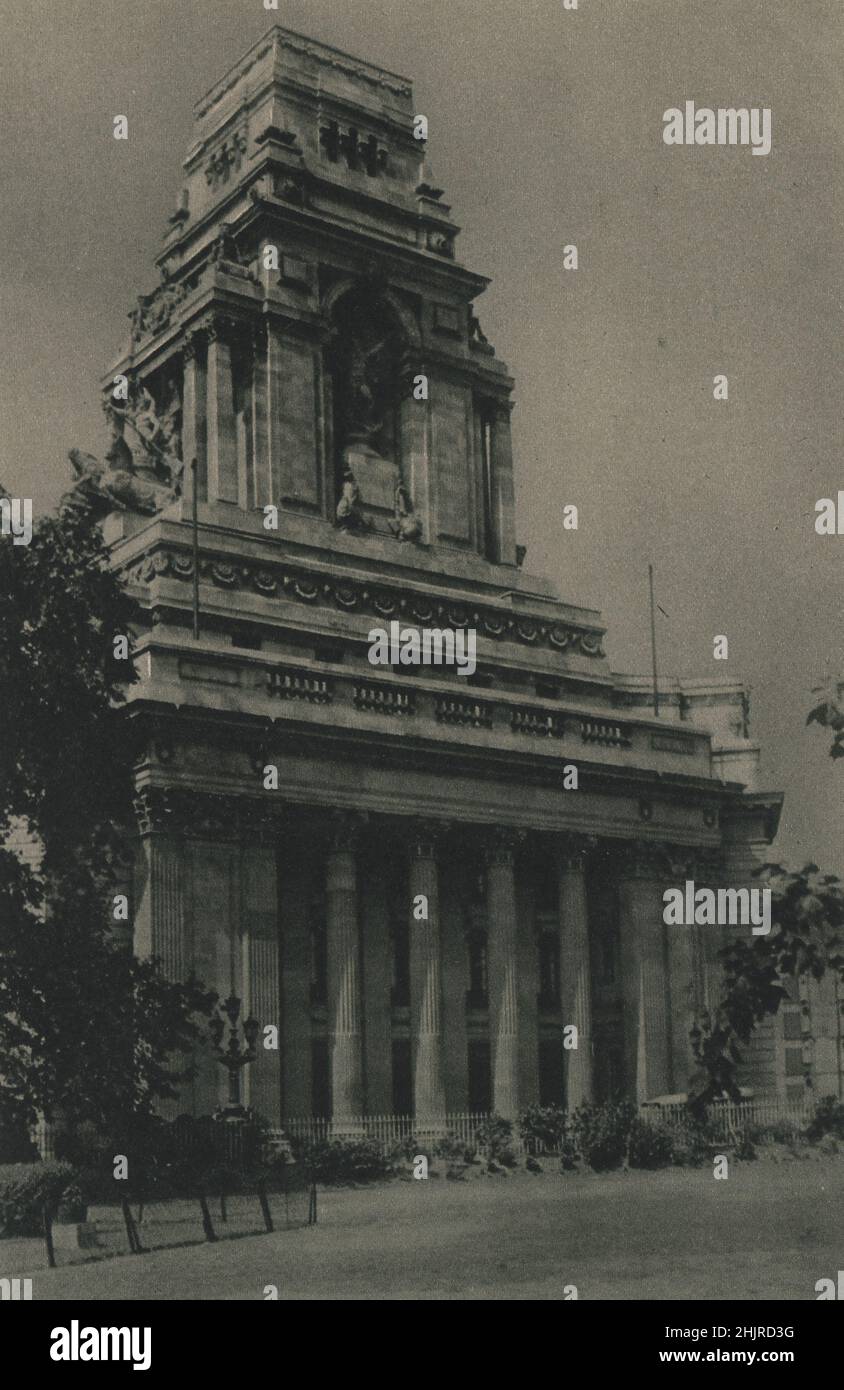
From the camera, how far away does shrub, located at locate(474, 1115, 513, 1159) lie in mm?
45969

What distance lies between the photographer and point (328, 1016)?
48656mm

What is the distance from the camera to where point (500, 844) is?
5206cm

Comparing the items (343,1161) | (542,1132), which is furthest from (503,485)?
(343,1161)

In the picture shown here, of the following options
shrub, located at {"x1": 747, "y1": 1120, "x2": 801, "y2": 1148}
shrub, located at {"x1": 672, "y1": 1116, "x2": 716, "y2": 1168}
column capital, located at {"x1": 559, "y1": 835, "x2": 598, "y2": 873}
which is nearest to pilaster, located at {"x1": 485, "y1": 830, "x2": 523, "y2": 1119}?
column capital, located at {"x1": 559, "y1": 835, "x2": 598, "y2": 873}

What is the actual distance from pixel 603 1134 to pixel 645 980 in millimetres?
9377

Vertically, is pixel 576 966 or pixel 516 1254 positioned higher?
pixel 576 966

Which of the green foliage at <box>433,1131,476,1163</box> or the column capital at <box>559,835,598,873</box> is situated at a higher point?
the column capital at <box>559,835,598,873</box>

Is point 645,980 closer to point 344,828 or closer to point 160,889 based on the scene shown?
point 344,828

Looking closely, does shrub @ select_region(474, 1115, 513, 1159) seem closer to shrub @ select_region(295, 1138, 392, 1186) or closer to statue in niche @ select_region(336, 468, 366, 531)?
shrub @ select_region(295, 1138, 392, 1186)

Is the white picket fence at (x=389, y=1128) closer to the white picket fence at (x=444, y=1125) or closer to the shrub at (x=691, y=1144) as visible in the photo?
the white picket fence at (x=444, y=1125)

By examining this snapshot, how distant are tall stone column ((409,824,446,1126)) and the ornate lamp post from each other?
19.1ft

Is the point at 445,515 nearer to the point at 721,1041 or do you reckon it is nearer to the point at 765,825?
the point at 765,825
